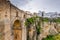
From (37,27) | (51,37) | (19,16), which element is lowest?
(51,37)

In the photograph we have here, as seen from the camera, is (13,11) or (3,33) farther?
(13,11)

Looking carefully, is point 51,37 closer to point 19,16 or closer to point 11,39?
→ point 19,16

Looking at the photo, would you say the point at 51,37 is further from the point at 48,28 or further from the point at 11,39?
the point at 11,39

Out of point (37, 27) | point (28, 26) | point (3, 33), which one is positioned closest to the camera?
point (3, 33)

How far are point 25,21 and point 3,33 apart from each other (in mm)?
4852

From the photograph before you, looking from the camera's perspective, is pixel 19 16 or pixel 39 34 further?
pixel 39 34

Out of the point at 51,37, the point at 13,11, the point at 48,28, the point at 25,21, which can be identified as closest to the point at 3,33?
the point at 13,11

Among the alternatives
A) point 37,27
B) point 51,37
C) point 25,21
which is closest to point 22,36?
point 25,21

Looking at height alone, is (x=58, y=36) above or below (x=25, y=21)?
below

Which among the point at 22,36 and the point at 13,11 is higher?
the point at 13,11

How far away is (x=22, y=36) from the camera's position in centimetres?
1368

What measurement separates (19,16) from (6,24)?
277 centimetres

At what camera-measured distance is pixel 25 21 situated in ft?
47.5

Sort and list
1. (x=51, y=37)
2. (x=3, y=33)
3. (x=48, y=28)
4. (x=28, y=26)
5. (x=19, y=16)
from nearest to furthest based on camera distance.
Answer: 1. (x=3, y=33)
2. (x=19, y=16)
3. (x=28, y=26)
4. (x=51, y=37)
5. (x=48, y=28)
